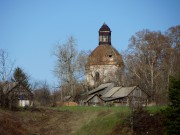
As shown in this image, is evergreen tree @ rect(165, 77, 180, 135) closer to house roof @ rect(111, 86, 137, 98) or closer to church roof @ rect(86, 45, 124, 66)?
house roof @ rect(111, 86, 137, 98)

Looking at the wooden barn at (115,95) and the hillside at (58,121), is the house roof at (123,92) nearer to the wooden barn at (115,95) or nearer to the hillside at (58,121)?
the wooden barn at (115,95)

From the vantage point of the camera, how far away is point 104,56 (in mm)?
76812

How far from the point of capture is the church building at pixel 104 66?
68.9m

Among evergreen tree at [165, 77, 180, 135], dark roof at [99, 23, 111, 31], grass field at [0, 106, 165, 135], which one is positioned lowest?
grass field at [0, 106, 165, 135]

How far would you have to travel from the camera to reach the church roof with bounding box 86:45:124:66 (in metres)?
72.8

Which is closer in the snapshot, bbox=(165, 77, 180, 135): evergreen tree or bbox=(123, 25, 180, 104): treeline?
bbox=(165, 77, 180, 135): evergreen tree

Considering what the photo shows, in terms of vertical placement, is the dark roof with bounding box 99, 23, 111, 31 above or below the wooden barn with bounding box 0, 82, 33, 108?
above

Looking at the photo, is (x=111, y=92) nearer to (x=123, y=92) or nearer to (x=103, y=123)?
(x=123, y=92)

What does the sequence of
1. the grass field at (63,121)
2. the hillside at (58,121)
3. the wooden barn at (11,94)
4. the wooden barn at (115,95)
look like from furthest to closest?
1. the wooden barn at (115,95)
2. the wooden barn at (11,94)
3. the hillside at (58,121)
4. the grass field at (63,121)

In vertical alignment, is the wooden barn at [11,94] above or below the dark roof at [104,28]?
below

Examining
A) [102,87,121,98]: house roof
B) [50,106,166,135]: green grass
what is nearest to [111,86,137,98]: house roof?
[102,87,121,98]: house roof

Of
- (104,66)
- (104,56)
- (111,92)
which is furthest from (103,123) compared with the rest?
(104,56)

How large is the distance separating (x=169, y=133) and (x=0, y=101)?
2239 centimetres

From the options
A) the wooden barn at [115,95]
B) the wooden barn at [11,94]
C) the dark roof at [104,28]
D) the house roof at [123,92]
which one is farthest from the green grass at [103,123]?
the dark roof at [104,28]
